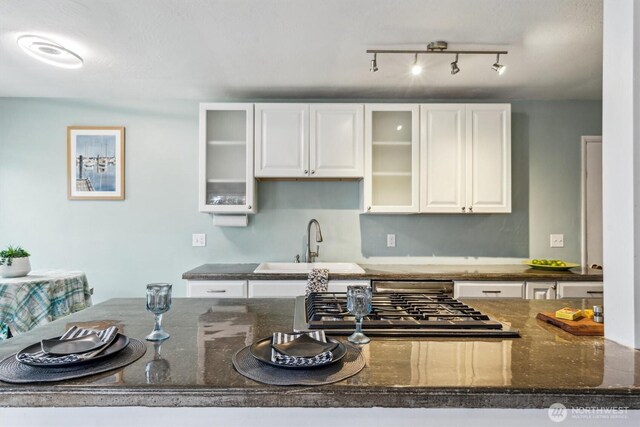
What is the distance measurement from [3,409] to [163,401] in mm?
472

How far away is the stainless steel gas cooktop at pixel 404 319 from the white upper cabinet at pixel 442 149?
5.09 feet

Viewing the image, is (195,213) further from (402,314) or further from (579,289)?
(579,289)

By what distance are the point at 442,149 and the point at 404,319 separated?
198 centimetres

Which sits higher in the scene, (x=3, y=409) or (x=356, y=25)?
(x=356, y=25)

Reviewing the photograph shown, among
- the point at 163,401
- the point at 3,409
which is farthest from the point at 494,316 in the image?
the point at 3,409

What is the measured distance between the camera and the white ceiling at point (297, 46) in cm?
193

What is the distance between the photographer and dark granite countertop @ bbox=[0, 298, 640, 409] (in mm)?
850

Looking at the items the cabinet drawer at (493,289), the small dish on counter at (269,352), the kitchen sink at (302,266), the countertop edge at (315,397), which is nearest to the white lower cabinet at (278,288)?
the kitchen sink at (302,266)

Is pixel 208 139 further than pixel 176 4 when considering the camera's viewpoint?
Yes

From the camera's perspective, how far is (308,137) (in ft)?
9.77

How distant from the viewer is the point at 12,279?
2475mm

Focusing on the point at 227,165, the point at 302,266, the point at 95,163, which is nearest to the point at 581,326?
the point at 302,266

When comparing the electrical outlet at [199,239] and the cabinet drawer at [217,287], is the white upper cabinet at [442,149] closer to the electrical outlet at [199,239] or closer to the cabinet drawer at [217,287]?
the cabinet drawer at [217,287]

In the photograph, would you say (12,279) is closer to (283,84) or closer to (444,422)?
(283,84)
